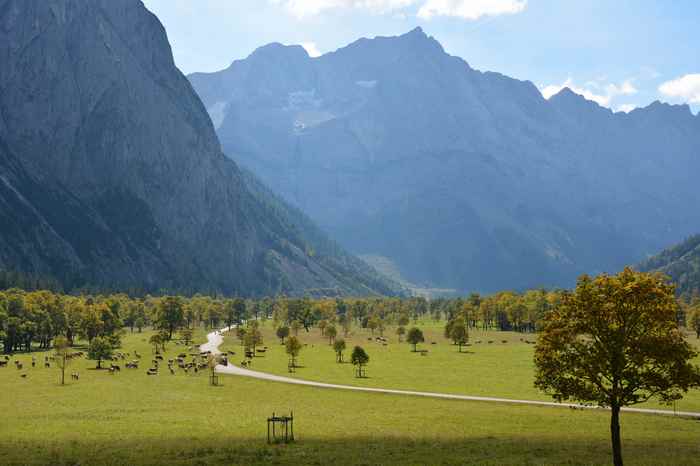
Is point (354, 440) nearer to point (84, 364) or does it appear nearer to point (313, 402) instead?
point (313, 402)

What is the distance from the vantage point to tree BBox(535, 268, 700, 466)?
41031 millimetres

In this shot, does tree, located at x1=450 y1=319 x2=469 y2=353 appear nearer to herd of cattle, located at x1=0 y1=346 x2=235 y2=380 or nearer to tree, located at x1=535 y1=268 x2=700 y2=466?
herd of cattle, located at x1=0 y1=346 x2=235 y2=380

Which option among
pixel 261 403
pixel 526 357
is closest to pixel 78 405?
pixel 261 403

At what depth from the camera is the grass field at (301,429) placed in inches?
1924

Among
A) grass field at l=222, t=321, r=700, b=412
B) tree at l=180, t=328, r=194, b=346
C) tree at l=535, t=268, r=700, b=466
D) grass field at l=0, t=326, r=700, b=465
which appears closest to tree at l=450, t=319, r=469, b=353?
grass field at l=222, t=321, r=700, b=412

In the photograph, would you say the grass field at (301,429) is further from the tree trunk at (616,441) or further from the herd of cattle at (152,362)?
the herd of cattle at (152,362)

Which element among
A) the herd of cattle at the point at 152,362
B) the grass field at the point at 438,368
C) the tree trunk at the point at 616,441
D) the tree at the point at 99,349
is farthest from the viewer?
the tree at the point at 99,349

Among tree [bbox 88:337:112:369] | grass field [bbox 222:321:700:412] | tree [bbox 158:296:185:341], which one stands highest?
tree [bbox 158:296:185:341]

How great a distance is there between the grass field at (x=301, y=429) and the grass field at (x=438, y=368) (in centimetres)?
906

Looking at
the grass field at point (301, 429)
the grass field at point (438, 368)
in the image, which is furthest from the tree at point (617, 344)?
the grass field at point (438, 368)

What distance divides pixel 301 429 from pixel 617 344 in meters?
A: 34.0

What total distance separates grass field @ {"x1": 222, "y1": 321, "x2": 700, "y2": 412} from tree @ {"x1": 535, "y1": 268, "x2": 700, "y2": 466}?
39.2m

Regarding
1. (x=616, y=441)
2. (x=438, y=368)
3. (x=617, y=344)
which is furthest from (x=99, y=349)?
(x=617, y=344)

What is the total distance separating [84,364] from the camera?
13638 cm
